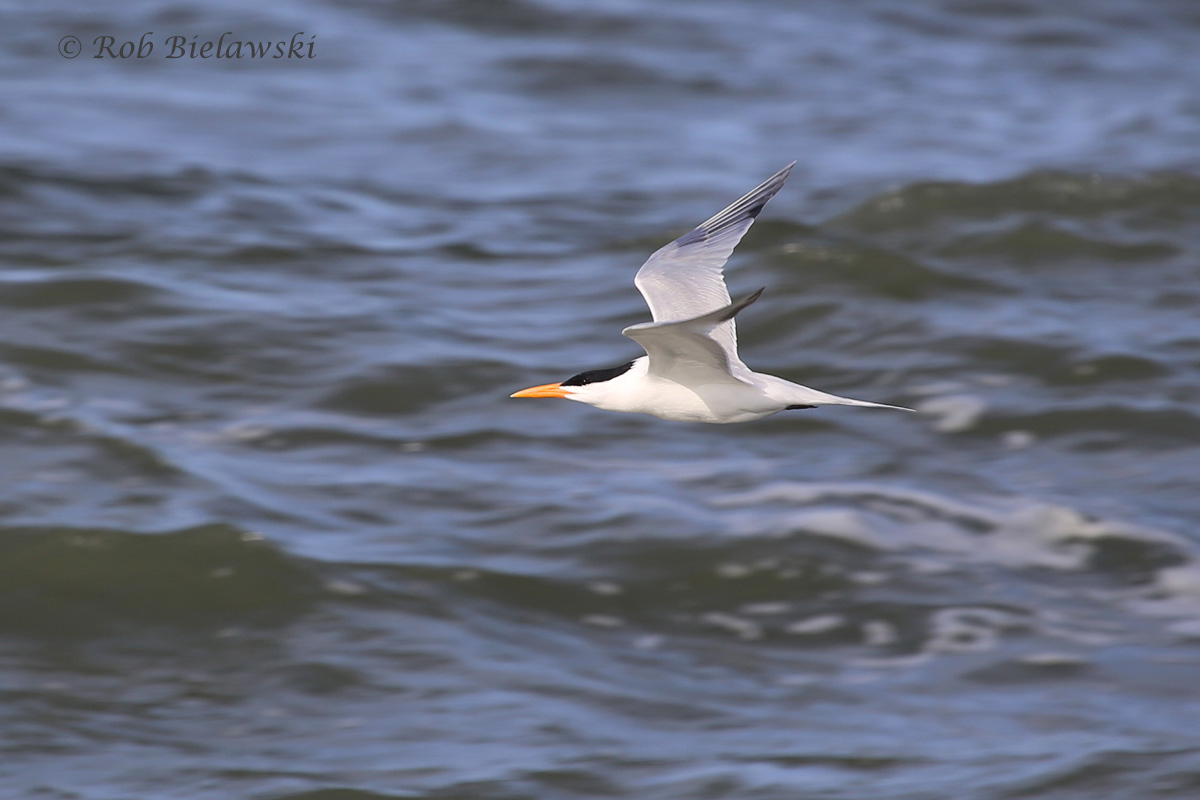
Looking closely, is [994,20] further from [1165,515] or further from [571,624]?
[571,624]

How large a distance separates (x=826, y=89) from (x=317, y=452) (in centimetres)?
1140

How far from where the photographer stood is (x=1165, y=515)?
33.8ft

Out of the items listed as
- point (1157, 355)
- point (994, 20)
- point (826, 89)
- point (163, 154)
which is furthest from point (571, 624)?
point (994, 20)

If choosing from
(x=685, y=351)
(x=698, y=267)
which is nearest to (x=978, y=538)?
(x=698, y=267)

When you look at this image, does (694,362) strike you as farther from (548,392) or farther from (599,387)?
(548,392)

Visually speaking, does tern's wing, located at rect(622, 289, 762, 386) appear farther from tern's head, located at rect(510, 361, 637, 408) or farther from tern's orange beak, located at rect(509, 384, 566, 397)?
tern's orange beak, located at rect(509, 384, 566, 397)

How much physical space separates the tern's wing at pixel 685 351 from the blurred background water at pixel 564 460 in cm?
266

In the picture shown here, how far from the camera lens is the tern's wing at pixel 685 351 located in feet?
17.6
